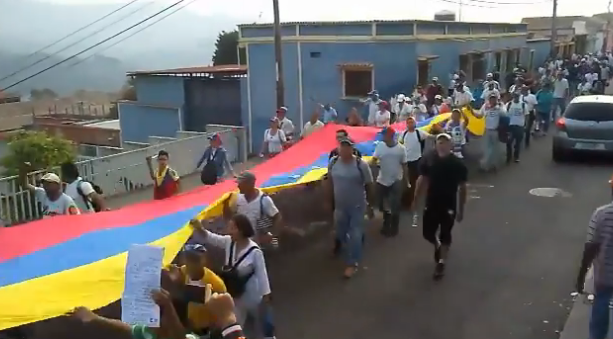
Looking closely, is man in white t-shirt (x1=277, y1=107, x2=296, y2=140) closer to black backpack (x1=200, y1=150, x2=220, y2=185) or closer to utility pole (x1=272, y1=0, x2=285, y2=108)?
black backpack (x1=200, y1=150, x2=220, y2=185)

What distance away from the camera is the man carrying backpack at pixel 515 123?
14492 mm

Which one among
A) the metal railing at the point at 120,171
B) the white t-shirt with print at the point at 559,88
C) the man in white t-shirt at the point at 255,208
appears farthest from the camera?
the white t-shirt with print at the point at 559,88

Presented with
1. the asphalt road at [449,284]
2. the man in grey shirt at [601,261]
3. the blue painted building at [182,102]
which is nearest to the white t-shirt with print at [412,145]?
the asphalt road at [449,284]

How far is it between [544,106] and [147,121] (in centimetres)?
1796

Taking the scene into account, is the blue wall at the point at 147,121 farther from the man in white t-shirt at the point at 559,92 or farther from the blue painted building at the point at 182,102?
the man in white t-shirt at the point at 559,92

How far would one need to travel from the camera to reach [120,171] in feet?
52.2

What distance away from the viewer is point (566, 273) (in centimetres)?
826

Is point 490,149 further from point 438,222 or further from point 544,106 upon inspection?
point 438,222

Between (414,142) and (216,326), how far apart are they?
714 cm

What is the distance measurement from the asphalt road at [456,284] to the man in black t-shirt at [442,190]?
0.58 meters

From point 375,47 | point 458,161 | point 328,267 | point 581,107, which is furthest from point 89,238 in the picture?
point 375,47

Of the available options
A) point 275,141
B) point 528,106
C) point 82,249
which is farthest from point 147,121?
point 82,249

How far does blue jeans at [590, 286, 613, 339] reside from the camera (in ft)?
17.9

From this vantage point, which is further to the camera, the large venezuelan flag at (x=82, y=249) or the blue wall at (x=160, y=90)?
the blue wall at (x=160, y=90)
